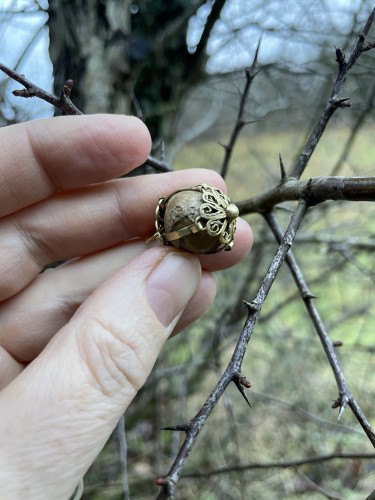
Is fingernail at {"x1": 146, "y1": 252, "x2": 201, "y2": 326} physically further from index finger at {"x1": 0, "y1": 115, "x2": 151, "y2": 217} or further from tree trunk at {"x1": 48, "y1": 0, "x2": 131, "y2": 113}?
tree trunk at {"x1": 48, "y1": 0, "x2": 131, "y2": 113}

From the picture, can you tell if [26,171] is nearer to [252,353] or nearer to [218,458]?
[218,458]

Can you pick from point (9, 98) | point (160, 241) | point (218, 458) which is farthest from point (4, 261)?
point (218, 458)

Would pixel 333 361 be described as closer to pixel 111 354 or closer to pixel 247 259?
pixel 111 354

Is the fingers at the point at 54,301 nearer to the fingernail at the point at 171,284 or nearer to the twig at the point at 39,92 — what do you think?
the fingernail at the point at 171,284

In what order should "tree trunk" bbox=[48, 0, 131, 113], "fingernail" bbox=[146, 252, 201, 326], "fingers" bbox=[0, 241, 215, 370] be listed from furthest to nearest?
"tree trunk" bbox=[48, 0, 131, 113]
"fingers" bbox=[0, 241, 215, 370]
"fingernail" bbox=[146, 252, 201, 326]

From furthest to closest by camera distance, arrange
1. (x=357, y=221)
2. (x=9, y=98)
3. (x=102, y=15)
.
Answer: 1. (x=357, y=221)
2. (x=9, y=98)
3. (x=102, y=15)

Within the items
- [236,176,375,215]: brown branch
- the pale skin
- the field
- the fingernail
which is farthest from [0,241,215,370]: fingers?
the field

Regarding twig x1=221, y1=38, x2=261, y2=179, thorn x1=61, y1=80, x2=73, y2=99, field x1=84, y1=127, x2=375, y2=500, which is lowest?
field x1=84, y1=127, x2=375, y2=500
